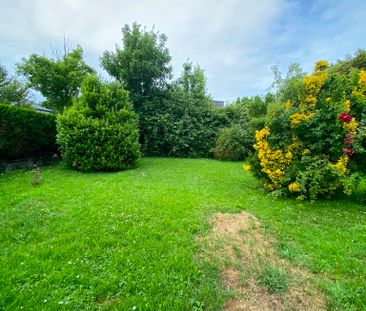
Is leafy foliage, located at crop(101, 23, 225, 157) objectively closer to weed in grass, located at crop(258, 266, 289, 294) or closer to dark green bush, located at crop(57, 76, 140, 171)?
dark green bush, located at crop(57, 76, 140, 171)

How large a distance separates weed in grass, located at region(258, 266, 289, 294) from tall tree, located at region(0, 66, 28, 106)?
1638 cm

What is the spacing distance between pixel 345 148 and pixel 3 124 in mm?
8769

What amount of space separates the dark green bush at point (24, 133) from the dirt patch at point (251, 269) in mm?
6677

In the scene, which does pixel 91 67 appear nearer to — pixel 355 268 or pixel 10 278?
pixel 10 278

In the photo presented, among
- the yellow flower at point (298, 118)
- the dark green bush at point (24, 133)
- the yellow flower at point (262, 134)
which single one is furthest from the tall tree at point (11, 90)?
the yellow flower at point (298, 118)

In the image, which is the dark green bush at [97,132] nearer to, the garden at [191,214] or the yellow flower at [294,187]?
the garden at [191,214]

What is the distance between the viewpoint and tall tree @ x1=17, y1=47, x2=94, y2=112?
13922mm

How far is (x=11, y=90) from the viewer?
13.7 meters

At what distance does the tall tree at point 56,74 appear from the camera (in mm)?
13922

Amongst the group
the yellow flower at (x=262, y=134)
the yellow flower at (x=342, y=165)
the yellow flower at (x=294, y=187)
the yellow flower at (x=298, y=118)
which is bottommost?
the yellow flower at (x=294, y=187)

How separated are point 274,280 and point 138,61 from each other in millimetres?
11503

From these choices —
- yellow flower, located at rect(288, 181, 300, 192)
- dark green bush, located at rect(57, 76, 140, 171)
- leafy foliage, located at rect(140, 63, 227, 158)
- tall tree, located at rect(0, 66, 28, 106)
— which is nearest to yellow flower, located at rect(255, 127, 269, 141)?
yellow flower, located at rect(288, 181, 300, 192)

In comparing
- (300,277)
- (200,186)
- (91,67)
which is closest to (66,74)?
(91,67)

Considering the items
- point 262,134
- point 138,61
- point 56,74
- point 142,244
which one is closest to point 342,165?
point 262,134
